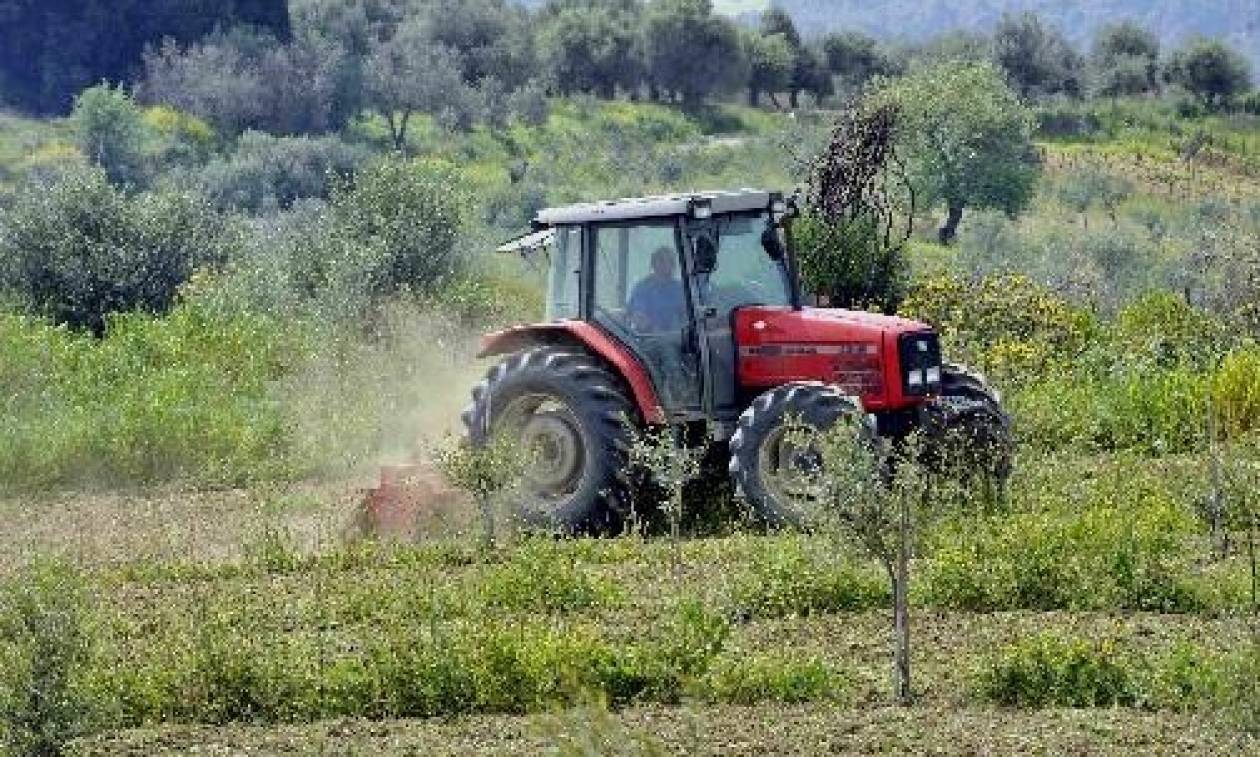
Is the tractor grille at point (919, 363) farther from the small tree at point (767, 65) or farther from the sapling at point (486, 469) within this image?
the small tree at point (767, 65)

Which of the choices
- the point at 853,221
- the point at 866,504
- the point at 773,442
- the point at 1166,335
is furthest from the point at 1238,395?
the point at 866,504

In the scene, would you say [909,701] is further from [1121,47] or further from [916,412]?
[1121,47]

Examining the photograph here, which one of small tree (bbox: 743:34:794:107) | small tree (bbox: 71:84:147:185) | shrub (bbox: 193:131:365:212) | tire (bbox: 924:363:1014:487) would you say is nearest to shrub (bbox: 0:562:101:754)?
tire (bbox: 924:363:1014:487)

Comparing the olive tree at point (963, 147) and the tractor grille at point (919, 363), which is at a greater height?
the olive tree at point (963, 147)

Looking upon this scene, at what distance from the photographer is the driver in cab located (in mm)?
13539

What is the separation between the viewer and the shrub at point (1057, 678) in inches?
339

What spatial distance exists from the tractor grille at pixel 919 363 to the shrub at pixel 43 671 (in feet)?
21.0

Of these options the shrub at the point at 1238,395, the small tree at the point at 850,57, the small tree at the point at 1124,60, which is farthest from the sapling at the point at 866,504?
the small tree at the point at 1124,60

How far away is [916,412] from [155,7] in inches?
2193

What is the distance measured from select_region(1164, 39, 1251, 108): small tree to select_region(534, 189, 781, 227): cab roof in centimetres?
5901

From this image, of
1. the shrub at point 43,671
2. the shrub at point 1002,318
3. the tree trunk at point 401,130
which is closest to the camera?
the shrub at point 43,671

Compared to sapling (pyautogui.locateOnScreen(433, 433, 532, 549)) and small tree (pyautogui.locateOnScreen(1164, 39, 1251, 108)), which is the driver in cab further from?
small tree (pyautogui.locateOnScreen(1164, 39, 1251, 108))

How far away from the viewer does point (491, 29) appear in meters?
70.6

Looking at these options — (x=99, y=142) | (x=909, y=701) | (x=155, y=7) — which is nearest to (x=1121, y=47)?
(x=155, y=7)
